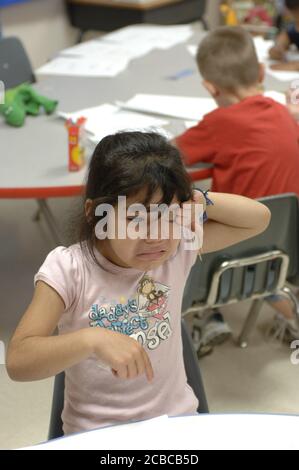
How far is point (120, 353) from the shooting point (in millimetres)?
873

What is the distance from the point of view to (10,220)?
10.2 feet

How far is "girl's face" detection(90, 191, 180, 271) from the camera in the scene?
1051 millimetres

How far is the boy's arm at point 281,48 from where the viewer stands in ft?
9.45

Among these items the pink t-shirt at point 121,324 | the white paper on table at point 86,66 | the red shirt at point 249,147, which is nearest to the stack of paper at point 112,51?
the white paper on table at point 86,66

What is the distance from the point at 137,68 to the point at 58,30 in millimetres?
2083

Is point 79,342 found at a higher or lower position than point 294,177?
higher

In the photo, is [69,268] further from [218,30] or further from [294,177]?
[218,30]

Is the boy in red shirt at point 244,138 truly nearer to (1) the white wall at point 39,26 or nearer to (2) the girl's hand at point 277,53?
(2) the girl's hand at point 277,53

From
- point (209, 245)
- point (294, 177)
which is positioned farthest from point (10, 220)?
point (209, 245)

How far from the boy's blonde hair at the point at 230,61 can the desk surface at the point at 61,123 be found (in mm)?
218

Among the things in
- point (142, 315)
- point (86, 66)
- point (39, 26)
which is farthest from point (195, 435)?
point (39, 26)

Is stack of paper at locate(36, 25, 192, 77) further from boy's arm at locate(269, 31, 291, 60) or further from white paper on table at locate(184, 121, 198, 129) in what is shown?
white paper on table at locate(184, 121, 198, 129)

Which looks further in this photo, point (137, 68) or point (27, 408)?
point (137, 68)

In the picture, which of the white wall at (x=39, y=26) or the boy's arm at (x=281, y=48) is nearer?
the boy's arm at (x=281, y=48)
